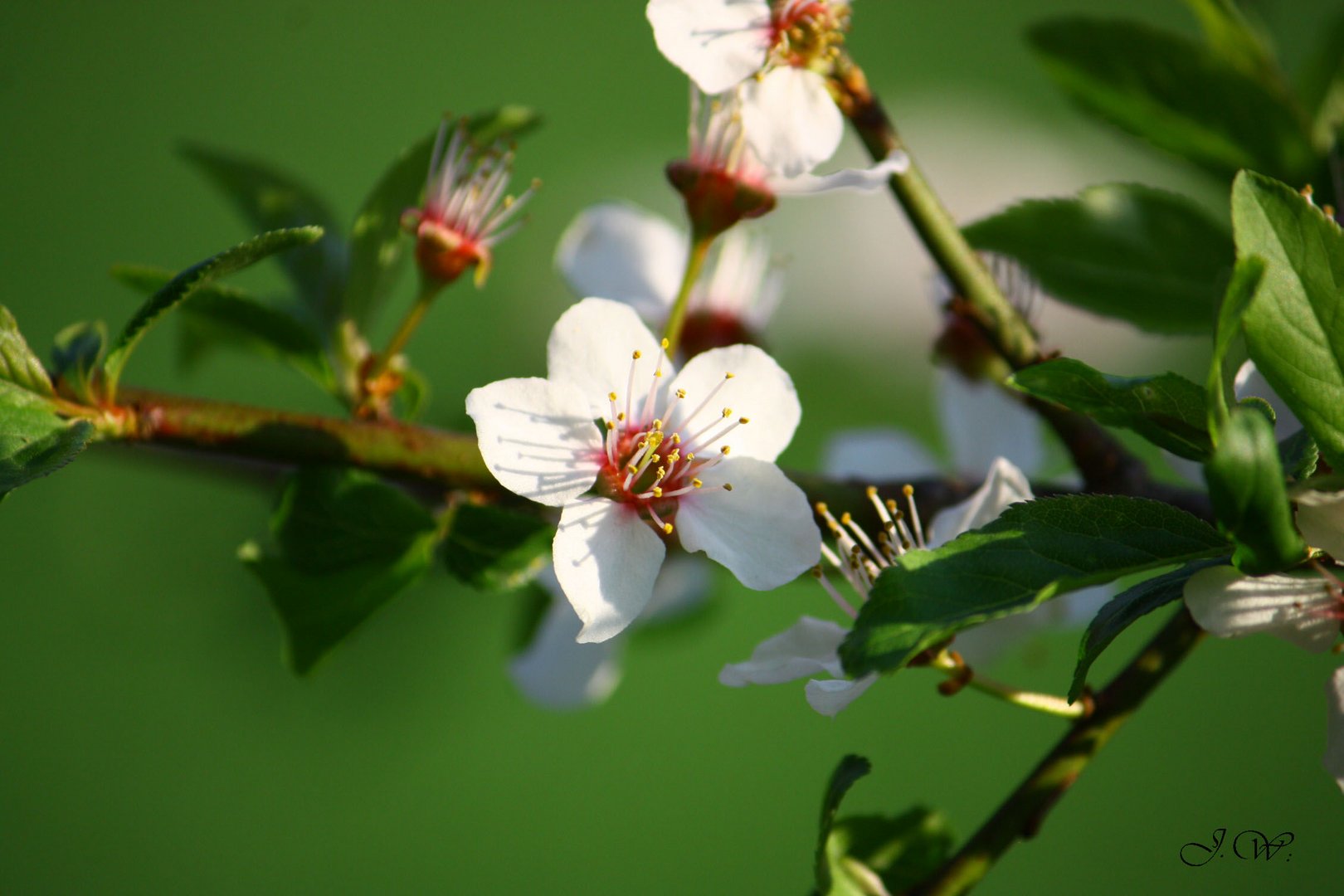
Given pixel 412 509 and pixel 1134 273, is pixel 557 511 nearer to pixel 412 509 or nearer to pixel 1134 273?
pixel 412 509

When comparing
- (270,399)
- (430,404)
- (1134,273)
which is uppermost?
(1134,273)

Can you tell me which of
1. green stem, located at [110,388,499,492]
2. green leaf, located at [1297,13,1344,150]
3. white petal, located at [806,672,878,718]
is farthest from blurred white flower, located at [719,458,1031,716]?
green leaf, located at [1297,13,1344,150]

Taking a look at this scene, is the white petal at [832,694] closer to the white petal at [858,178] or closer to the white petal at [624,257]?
the white petal at [858,178]

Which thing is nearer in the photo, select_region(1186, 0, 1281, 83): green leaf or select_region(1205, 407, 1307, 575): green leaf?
select_region(1205, 407, 1307, 575): green leaf

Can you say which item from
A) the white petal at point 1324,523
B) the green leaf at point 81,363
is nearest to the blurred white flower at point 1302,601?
the white petal at point 1324,523

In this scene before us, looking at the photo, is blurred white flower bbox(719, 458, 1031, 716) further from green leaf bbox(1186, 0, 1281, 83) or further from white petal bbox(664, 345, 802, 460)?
green leaf bbox(1186, 0, 1281, 83)

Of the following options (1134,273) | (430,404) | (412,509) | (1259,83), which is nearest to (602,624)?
(412,509)
